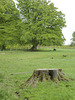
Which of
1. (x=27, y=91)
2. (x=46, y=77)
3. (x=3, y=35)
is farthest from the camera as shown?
(x=3, y=35)

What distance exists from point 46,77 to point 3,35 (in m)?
32.1

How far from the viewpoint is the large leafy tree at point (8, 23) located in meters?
37.1

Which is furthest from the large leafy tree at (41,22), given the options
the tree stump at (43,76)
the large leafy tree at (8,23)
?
the tree stump at (43,76)

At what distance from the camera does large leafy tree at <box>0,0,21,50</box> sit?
37.1 m

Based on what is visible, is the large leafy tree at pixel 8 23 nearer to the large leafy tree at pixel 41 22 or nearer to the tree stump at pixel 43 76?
the large leafy tree at pixel 41 22

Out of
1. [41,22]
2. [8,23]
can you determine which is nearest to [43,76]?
[41,22]

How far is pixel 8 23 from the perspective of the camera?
39.3 metres

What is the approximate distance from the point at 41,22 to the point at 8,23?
977cm

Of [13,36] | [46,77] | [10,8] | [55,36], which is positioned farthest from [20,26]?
[46,77]

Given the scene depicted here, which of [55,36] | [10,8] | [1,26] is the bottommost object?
[55,36]

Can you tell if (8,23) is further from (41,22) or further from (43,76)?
(43,76)

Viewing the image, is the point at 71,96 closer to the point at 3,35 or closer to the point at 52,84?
the point at 52,84

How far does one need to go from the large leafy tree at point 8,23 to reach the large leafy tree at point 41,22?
244 centimetres

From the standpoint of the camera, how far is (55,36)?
36.3 meters
